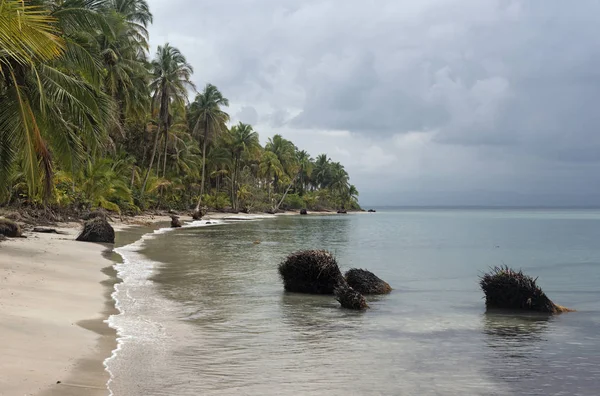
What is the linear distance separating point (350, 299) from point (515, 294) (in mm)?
3626

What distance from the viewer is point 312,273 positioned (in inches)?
479

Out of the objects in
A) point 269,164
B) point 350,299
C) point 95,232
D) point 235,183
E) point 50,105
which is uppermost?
point 269,164

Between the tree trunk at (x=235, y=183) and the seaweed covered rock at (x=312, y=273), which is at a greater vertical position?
the tree trunk at (x=235, y=183)

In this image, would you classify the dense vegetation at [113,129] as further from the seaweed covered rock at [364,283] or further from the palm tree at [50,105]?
the seaweed covered rock at [364,283]

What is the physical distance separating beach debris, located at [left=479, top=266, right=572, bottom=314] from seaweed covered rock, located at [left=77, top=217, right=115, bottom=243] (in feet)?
51.5

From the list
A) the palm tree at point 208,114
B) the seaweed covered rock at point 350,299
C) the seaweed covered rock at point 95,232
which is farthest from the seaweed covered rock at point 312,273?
the palm tree at point 208,114

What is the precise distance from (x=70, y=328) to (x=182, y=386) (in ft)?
8.69

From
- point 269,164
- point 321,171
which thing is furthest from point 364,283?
point 321,171

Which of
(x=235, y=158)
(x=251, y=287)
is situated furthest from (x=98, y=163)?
(x=235, y=158)

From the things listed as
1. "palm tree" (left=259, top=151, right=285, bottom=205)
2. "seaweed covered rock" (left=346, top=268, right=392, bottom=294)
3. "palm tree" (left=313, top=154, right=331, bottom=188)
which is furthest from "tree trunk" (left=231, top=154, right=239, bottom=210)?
"seaweed covered rock" (left=346, top=268, right=392, bottom=294)

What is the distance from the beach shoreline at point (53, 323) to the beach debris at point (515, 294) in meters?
7.85

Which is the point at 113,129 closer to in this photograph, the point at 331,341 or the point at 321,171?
the point at 331,341

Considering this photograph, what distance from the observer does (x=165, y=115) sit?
51375 mm

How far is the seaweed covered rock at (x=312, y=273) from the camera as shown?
472 inches
